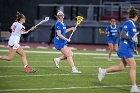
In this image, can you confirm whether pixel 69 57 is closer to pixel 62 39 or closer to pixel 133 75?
pixel 62 39

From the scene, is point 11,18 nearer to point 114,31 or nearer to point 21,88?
point 114,31

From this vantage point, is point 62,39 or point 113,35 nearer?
point 62,39

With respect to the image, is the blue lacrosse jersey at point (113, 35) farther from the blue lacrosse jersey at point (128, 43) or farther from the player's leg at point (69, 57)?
the blue lacrosse jersey at point (128, 43)

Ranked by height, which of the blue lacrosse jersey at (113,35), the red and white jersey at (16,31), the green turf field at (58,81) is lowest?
the green turf field at (58,81)

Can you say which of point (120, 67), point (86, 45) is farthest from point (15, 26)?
point (86, 45)

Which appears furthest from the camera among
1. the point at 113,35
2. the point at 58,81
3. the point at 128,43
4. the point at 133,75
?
the point at 113,35

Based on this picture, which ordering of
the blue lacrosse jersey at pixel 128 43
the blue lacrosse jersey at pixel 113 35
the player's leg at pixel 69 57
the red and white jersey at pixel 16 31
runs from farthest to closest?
the blue lacrosse jersey at pixel 113 35 < the player's leg at pixel 69 57 < the red and white jersey at pixel 16 31 < the blue lacrosse jersey at pixel 128 43

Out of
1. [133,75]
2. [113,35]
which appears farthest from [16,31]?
[113,35]

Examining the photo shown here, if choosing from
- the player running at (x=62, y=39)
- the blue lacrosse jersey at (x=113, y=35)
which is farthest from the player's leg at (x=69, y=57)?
the blue lacrosse jersey at (x=113, y=35)

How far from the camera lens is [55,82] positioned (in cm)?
1485

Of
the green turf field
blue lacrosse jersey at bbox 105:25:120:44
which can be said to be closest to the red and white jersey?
the green turf field

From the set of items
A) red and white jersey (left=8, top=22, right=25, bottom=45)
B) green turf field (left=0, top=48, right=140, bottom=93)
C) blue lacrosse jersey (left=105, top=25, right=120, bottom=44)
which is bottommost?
green turf field (left=0, top=48, right=140, bottom=93)

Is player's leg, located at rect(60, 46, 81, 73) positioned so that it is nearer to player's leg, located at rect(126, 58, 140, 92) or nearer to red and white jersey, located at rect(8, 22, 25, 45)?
red and white jersey, located at rect(8, 22, 25, 45)

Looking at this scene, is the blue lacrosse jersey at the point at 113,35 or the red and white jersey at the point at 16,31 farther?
the blue lacrosse jersey at the point at 113,35
